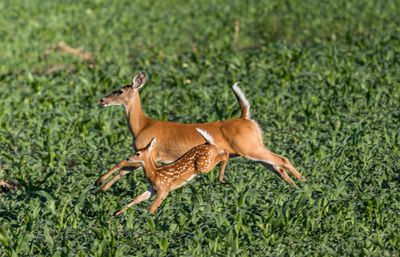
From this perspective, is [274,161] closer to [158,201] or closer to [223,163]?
[223,163]

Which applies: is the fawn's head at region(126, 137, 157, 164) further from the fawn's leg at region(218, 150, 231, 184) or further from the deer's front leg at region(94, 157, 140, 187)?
the fawn's leg at region(218, 150, 231, 184)

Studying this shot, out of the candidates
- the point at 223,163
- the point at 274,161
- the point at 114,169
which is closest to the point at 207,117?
the point at 274,161

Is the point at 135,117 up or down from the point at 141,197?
up

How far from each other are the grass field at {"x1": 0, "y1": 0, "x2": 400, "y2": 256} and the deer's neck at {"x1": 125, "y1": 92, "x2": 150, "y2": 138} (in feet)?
→ 2.61

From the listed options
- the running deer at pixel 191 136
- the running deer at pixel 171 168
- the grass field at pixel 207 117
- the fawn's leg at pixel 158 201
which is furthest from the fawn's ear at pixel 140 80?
the fawn's leg at pixel 158 201

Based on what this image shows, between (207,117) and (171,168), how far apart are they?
3.85 m

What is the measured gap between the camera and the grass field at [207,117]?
23.9ft

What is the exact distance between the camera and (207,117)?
11.4 metres

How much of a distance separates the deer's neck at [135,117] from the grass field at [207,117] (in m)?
0.80

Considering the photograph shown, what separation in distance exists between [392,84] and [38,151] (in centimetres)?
666

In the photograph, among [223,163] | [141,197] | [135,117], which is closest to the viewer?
[141,197]

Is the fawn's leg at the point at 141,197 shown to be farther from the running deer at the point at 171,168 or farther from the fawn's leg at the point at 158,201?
the fawn's leg at the point at 158,201

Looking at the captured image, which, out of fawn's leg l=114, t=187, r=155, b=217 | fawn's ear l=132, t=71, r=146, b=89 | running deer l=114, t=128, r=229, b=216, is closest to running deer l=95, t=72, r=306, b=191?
fawn's ear l=132, t=71, r=146, b=89

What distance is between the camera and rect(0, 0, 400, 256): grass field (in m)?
7.29
